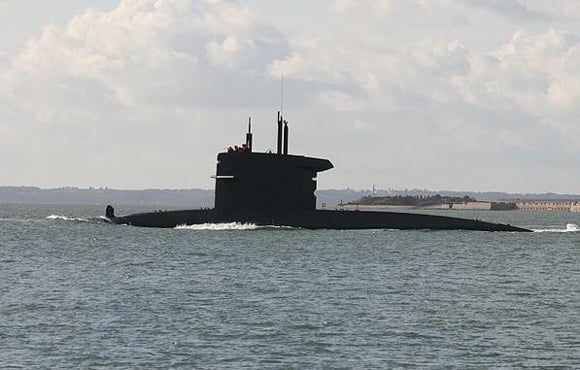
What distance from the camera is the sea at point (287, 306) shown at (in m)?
21.9

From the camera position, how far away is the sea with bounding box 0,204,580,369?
21.9 m

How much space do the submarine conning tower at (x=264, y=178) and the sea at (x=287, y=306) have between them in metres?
4.12

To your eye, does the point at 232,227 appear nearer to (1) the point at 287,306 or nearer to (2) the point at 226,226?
(2) the point at 226,226

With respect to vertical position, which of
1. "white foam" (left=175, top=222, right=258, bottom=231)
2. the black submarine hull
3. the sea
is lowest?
the sea

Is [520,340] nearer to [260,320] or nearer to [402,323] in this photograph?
[402,323]

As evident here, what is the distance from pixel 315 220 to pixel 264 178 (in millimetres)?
4190

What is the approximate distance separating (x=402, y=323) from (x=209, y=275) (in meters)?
11.4

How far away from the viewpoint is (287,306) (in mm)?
28484

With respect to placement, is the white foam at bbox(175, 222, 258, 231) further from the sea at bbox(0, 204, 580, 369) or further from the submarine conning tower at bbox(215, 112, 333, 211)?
the sea at bbox(0, 204, 580, 369)

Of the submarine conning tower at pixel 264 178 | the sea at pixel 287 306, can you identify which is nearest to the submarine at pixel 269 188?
the submarine conning tower at pixel 264 178

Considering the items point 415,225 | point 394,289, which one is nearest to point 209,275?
point 394,289

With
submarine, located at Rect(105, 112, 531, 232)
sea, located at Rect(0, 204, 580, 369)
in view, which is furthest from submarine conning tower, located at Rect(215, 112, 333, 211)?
sea, located at Rect(0, 204, 580, 369)

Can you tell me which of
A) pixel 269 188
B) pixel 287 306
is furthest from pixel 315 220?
pixel 287 306

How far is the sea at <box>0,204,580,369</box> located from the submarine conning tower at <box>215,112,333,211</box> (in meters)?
4.12
